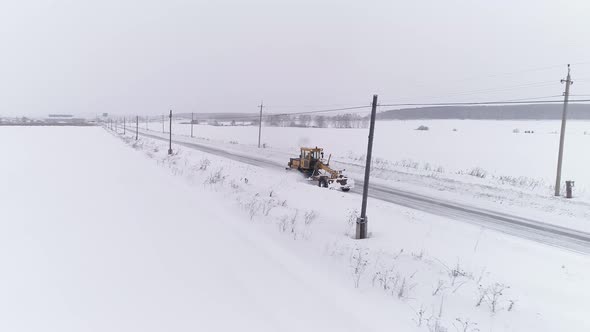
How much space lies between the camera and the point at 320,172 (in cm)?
2012

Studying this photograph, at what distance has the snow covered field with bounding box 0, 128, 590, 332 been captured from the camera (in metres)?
4.41

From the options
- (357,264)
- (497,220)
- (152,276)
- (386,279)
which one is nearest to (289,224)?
(357,264)

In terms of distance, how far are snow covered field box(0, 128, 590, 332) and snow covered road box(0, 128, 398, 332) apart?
0.02m

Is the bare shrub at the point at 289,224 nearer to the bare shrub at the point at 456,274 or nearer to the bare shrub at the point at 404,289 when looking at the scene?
the bare shrub at the point at 404,289

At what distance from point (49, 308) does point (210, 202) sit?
682 centimetres

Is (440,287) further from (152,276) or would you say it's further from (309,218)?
(152,276)

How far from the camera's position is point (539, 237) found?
11.4 meters

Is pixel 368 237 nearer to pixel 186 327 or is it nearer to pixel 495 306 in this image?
pixel 495 306

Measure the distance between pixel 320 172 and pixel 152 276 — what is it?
1540cm

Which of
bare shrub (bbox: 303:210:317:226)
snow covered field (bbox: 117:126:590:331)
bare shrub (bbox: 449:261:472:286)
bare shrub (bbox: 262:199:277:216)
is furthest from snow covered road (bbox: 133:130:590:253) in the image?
bare shrub (bbox: 262:199:277:216)

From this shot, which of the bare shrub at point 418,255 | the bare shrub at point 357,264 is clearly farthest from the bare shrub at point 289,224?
the bare shrub at point 418,255

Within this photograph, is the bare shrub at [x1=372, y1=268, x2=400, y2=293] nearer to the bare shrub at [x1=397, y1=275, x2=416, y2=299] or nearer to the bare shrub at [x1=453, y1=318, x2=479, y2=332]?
the bare shrub at [x1=397, y1=275, x2=416, y2=299]

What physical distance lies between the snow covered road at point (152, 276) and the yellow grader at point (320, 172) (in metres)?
10.1

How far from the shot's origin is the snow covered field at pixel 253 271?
14.5 feet
